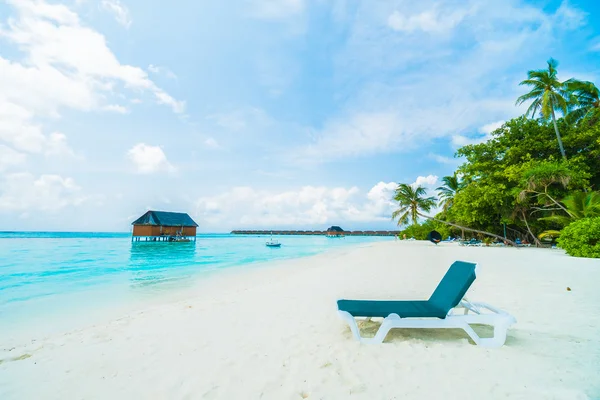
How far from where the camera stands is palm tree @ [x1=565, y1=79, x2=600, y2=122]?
1991cm

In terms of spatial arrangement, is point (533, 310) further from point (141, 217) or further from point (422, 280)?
point (141, 217)

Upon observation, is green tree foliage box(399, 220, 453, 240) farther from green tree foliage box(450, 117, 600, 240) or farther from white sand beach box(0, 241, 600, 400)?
white sand beach box(0, 241, 600, 400)

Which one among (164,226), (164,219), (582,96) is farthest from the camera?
(164,226)

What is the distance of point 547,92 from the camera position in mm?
19156

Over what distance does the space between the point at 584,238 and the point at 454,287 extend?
12931mm

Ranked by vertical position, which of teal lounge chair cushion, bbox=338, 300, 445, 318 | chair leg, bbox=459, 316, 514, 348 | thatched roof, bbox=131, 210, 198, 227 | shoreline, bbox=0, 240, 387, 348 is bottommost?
shoreline, bbox=0, 240, 387, 348

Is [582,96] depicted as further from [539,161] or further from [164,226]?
[164,226]

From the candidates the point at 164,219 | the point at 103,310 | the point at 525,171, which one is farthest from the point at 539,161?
the point at 164,219

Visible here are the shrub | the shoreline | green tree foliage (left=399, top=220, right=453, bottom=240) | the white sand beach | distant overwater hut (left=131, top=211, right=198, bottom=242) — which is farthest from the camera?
distant overwater hut (left=131, top=211, right=198, bottom=242)

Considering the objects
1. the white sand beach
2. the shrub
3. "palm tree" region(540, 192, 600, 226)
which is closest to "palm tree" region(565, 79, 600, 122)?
"palm tree" region(540, 192, 600, 226)

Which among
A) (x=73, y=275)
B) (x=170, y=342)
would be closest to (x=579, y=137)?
(x=170, y=342)

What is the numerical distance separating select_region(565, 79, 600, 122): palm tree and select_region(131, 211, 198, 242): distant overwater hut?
51.6 metres

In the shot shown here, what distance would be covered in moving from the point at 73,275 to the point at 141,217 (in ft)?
122

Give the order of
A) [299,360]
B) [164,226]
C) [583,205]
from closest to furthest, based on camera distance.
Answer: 1. [299,360]
2. [583,205]
3. [164,226]
